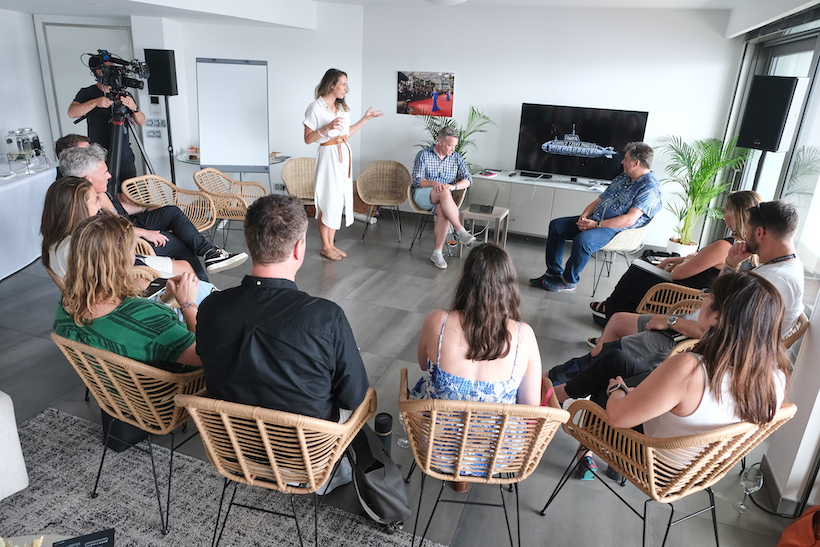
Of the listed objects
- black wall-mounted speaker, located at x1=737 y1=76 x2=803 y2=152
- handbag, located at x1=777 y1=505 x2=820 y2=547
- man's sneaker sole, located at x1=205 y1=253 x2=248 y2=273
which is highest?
→ black wall-mounted speaker, located at x1=737 y1=76 x2=803 y2=152

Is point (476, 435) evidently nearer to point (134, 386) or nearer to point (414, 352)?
point (134, 386)

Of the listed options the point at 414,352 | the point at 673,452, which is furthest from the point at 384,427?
the point at 414,352

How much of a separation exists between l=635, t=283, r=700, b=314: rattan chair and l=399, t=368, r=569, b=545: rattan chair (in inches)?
69.9

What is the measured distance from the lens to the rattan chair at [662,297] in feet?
10.6

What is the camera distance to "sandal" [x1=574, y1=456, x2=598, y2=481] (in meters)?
2.50

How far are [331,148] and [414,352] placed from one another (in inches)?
89.1

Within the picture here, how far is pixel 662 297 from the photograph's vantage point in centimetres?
338

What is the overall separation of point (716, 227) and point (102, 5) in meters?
6.25

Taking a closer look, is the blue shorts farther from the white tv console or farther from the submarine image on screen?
the submarine image on screen

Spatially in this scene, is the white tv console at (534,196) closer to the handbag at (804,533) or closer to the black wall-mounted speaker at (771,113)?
the black wall-mounted speaker at (771,113)

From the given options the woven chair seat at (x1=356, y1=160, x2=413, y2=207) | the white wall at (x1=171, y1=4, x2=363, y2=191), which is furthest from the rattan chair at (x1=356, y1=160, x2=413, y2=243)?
the white wall at (x1=171, y1=4, x2=363, y2=191)

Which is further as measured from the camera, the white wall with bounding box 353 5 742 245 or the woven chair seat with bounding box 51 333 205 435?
the white wall with bounding box 353 5 742 245

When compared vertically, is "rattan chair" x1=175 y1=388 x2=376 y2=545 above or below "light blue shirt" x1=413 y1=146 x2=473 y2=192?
below

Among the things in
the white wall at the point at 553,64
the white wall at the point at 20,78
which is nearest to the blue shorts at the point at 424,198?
the white wall at the point at 553,64
